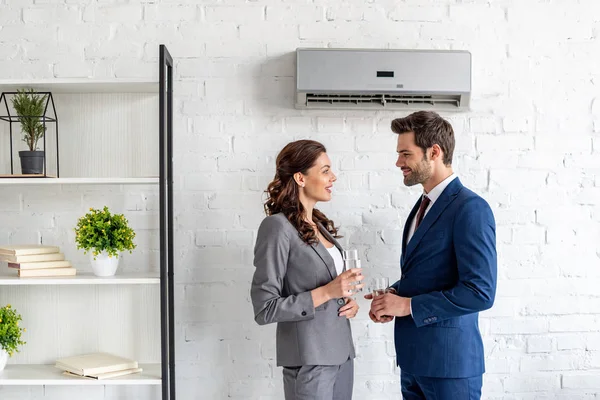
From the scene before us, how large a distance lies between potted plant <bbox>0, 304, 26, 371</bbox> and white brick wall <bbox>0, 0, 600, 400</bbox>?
326 mm

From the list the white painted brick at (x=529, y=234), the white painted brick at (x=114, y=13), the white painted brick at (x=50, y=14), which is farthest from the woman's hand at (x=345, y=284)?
the white painted brick at (x=50, y=14)

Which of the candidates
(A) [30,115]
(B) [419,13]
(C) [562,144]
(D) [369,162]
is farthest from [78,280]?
(C) [562,144]

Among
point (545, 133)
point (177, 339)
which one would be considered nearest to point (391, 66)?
point (545, 133)

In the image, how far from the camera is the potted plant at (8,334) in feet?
7.80

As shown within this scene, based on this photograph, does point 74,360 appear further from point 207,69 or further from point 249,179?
point 207,69

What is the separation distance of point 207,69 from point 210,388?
4.34 feet

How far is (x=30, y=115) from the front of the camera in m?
2.43

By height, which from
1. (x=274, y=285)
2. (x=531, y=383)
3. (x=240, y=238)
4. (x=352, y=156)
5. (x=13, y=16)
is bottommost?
(x=531, y=383)

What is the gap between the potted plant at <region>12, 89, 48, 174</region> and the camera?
239cm

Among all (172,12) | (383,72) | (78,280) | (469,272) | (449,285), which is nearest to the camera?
(469,272)

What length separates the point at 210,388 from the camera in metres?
2.67

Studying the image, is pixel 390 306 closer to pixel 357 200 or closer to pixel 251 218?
pixel 357 200

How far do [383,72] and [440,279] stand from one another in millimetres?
893

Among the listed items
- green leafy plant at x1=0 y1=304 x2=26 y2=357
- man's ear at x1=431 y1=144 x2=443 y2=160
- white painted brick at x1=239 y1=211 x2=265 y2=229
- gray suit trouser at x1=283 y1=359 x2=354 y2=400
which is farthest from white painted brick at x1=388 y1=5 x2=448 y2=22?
green leafy plant at x1=0 y1=304 x2=26 y2=357
